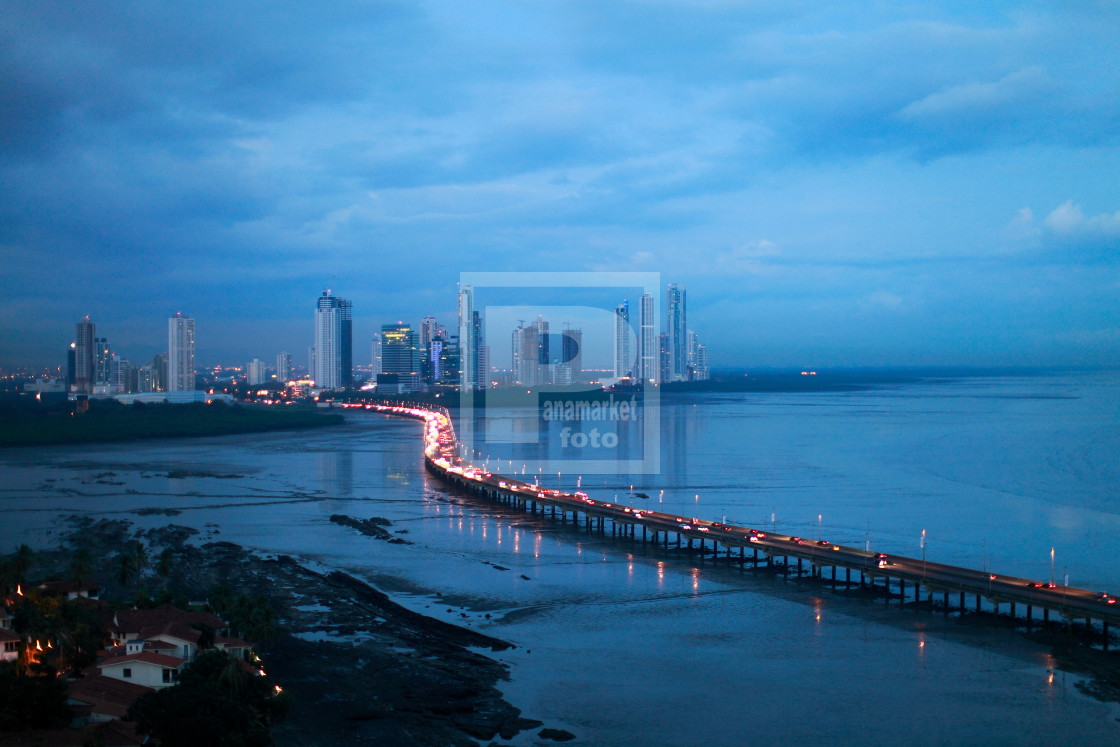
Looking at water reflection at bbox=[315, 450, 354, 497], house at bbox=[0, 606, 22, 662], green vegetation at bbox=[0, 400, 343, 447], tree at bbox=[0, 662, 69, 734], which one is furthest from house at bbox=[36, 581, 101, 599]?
green vegetation at bbox=[0, 400, 343, 447]

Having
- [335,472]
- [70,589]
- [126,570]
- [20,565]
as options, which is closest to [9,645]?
[70,589]

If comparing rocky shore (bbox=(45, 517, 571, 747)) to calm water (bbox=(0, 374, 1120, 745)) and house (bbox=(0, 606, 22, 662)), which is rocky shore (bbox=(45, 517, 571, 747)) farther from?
house (bbox=(0, 606, 22, 662))

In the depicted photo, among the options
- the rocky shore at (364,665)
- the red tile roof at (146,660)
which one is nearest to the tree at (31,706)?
the red tile roof at (146,660)

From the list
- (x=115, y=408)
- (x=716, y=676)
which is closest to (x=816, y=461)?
(x=716, y=676)

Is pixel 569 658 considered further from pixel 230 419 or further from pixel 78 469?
pixel 230 419

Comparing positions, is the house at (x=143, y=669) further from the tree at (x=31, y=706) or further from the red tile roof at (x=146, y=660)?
the tree at (x=31, y=706)

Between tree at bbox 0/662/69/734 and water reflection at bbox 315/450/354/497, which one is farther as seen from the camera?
water reflection at bbox 315/450/354/497
